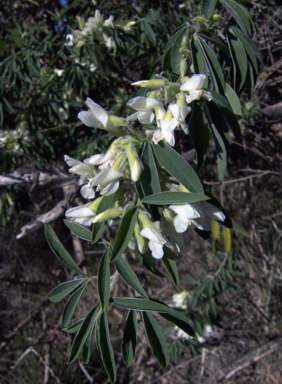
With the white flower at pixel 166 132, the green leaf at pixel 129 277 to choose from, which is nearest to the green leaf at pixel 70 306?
the green leaf at pixel 129 277

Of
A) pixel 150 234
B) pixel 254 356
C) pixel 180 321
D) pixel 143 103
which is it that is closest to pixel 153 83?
pixel 143 103

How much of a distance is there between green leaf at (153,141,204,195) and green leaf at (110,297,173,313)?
1.15 ft

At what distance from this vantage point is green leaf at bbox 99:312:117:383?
28.6 inches

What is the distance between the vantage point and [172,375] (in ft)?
9.02

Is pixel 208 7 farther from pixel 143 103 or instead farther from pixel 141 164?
pixel 141 164

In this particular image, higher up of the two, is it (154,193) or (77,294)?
(154,193)

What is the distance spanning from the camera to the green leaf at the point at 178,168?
64 centimetres

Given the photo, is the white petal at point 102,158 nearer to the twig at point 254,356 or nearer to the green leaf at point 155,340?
the green leaf at point 155,340

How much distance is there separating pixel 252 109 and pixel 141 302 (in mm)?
1413

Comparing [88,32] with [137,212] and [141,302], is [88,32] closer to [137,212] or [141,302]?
[137,212]

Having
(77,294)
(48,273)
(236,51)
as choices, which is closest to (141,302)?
(77,294)

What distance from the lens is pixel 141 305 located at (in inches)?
30.1

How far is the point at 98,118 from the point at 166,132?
0.59 feet

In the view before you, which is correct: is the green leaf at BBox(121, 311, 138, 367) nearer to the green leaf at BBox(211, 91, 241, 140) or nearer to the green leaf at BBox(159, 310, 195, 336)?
the green leaf at BBox(159, 310, 195, 336)
